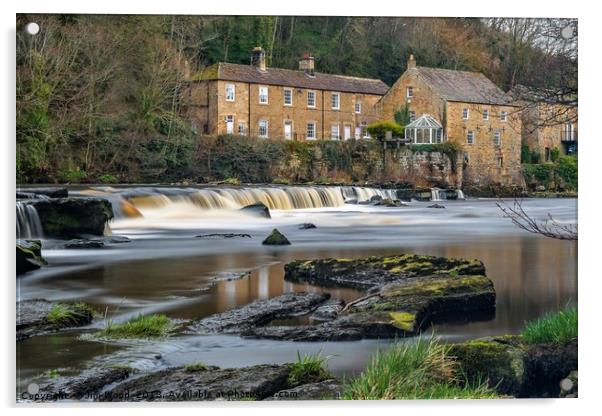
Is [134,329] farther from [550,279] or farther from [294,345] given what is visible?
[550,279]

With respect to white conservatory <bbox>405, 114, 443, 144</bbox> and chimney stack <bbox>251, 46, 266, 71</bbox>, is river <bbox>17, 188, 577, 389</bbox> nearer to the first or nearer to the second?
white conservatory <bbox>405, 114, 443, 144</bbox>

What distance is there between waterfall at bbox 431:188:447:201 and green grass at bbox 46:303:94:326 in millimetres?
3302

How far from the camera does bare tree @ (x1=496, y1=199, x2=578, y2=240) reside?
8.28 metres

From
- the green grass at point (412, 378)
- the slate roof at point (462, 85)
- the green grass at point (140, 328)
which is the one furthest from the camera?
the slate roof at point (462, 85)

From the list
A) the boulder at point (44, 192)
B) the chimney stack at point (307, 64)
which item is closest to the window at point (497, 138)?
the chimney stack at point (307, 64)

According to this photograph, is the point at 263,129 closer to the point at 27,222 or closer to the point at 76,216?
the point at 76,216

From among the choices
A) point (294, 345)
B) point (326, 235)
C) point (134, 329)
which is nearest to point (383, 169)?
point (326, 235)

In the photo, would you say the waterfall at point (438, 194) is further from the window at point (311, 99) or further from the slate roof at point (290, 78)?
the window at point (311, 99)

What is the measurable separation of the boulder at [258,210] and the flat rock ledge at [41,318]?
170 cm

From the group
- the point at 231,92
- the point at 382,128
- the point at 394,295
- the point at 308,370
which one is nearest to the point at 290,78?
the point at 231,92

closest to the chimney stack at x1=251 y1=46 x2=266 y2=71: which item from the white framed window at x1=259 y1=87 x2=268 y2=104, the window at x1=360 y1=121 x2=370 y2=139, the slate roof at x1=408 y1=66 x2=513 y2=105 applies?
the white framed window at x1=259 y1=87 x2=268 y2=104

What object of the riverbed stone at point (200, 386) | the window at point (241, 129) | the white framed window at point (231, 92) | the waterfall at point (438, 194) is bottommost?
the riverbed stone at point (200, 386)

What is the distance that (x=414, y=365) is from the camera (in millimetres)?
7566

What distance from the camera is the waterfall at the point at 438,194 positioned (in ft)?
29.4
